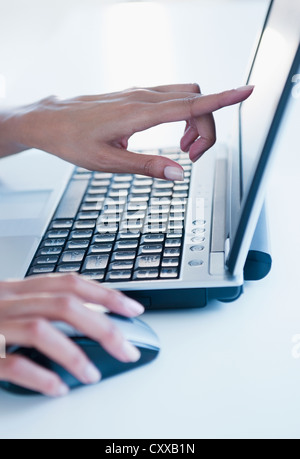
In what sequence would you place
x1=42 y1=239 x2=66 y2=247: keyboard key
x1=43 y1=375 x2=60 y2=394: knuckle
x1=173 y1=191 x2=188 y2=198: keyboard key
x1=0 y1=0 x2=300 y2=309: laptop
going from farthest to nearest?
x1=173 y1=191 x2=188 y2=198: keyboard key
x1=42 y1=239 x2=66 y2=247: keyboard key
x1=0 y1=0 x2=300 y2=309: laptop
x1=43 y1=375 x2=60 y2=394: knuckle

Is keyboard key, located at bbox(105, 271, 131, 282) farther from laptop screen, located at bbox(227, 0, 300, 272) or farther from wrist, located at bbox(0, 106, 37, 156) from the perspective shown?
wrist, located at bbox(0, 106, 37, 156)

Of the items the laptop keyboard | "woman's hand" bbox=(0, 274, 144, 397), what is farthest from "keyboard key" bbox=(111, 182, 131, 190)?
"woman's hand" bbox=(0, 274, 144, 397)

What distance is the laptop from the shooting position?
0.57 m

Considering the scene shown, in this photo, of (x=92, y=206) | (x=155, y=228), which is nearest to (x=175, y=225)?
(x=155, y=228)

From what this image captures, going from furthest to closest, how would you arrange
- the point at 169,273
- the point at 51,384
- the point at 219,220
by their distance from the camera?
the point at 219,220
the point at 169,273
the point at 51,384

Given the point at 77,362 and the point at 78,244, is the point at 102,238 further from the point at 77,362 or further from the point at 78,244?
the point at 77,362

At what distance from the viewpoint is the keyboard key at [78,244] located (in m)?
0.66

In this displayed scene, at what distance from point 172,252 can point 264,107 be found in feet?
0.54

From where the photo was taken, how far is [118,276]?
1.95 ft

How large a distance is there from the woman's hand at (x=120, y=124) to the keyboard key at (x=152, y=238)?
86 mm

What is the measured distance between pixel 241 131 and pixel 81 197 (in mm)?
216

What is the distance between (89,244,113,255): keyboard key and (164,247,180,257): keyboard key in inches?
2.3

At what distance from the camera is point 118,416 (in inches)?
18.9

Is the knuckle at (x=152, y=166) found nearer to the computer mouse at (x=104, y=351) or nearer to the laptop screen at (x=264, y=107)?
the laptop screen at (x=264, y=107)
